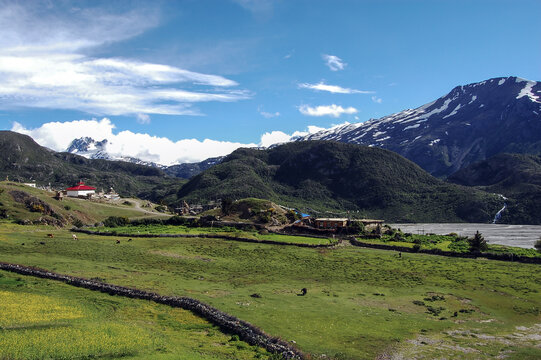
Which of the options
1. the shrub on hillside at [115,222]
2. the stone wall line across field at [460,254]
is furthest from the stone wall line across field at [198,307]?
the shrub on hillside at [115,222]

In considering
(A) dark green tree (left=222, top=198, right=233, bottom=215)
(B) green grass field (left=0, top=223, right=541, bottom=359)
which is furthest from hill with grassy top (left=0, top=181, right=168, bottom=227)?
(A) dark green tree (left=222, top=198, right=233, bottom=215)

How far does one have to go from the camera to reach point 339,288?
151ft

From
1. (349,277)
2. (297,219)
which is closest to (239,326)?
(349,277)

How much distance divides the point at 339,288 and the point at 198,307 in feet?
59.6

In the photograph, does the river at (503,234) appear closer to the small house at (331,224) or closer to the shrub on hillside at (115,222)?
the small house at (331,224)

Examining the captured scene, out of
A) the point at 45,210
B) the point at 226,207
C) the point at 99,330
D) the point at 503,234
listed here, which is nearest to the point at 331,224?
the point at 226,207

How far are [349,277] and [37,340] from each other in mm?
36755

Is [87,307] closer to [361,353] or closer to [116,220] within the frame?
[361,353]

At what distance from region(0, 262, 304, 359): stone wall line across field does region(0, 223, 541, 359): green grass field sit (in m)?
1.48

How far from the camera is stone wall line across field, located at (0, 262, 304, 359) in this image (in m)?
26.3

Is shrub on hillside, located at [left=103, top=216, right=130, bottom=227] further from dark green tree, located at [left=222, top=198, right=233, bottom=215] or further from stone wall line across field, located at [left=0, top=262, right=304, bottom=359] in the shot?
stone wall line across field, located at [left=0, top=262, right=304, bottom=359]

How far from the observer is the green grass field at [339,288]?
2989cm

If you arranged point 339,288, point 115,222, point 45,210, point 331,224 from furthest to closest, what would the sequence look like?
point 115,222 → point 331,224 → point 45,210 → point 339,288

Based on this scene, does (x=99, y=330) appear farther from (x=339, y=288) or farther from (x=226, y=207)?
(x=226, y=207)
